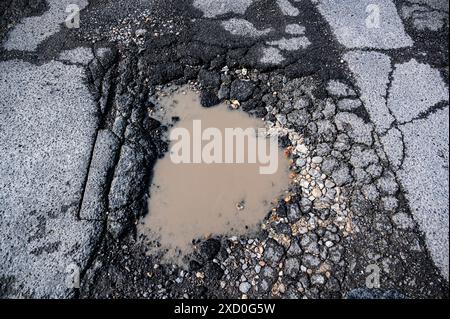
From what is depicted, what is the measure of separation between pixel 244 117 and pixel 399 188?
1166 millimetres

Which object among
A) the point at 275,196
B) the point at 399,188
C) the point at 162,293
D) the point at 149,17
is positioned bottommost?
the point at 162,293

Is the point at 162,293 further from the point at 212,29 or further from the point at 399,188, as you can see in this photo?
the point at 212,29

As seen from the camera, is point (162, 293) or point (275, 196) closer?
point (162, 293)

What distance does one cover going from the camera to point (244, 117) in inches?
110

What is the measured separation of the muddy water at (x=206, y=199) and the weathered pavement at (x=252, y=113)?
0.09 meters

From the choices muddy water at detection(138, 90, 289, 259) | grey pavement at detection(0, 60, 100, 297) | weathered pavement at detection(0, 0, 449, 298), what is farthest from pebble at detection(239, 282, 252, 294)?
grey pavement at detection(0, 60, 100, 297)

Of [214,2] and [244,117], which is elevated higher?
[214,2]

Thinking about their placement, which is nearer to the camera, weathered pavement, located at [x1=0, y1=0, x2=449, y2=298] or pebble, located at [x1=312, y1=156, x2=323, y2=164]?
weathered pavement, located at [x1=0, y1=0, x2=449, y2=298]

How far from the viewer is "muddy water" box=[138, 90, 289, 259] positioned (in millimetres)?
2334

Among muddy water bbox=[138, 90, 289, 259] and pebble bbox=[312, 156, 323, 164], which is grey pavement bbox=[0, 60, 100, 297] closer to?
Result: muddy water bbox=[138, 90, 289, 259]

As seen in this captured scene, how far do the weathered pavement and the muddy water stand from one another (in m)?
0.09

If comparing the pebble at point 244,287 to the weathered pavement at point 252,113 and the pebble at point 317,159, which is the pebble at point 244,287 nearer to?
the weathered pavement at point 252,113

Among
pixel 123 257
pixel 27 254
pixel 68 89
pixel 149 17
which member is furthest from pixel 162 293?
pixel 149 17
